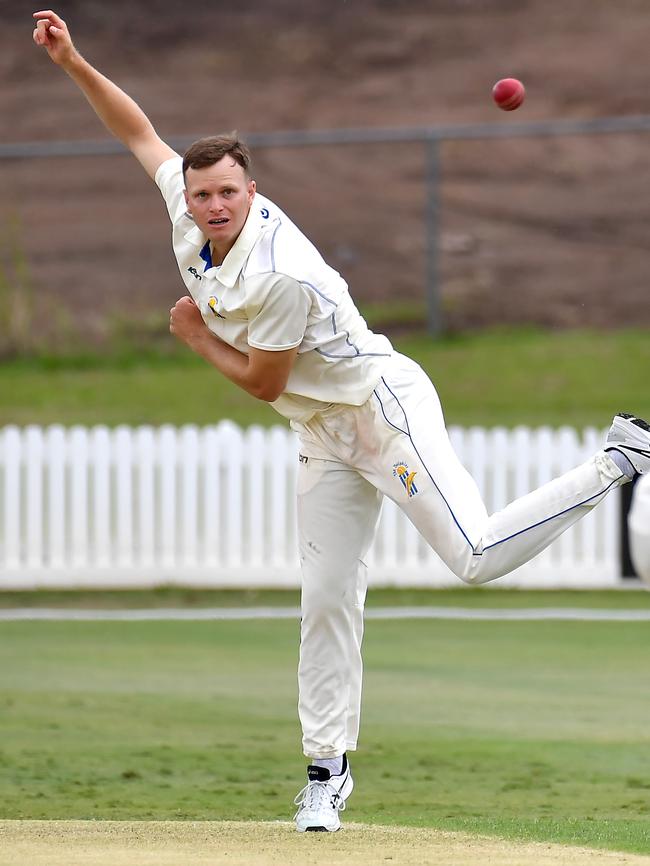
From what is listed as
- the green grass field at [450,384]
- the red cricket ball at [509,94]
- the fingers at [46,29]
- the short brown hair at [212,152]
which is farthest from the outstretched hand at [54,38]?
the green grass field at [450,384]

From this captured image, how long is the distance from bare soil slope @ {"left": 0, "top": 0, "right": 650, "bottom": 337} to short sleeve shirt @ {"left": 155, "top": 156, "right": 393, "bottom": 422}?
1533cm

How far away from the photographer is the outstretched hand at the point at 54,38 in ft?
17.8

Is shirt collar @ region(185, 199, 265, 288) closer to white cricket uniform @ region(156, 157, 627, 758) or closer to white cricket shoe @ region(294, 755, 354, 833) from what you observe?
white cricket uniform @ region(156, 157, 627, 758)

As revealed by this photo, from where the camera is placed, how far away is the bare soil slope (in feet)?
73.3

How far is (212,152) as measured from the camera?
4.79 meters

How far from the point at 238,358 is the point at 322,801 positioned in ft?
4.69

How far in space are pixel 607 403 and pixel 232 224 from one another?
1259 centimetres

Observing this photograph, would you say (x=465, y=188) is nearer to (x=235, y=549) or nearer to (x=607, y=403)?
(x=607, y=403)

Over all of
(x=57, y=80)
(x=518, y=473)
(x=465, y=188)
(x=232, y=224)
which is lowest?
(x=518, y=473)

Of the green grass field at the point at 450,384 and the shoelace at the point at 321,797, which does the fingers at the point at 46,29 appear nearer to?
the shoelace at the point at 321,797

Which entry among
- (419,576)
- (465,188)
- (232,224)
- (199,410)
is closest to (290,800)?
(232,224)

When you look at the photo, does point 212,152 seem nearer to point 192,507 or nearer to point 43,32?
point 43,32

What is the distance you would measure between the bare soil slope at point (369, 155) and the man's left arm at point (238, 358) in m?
15.3

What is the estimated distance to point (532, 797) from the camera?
231 inches
